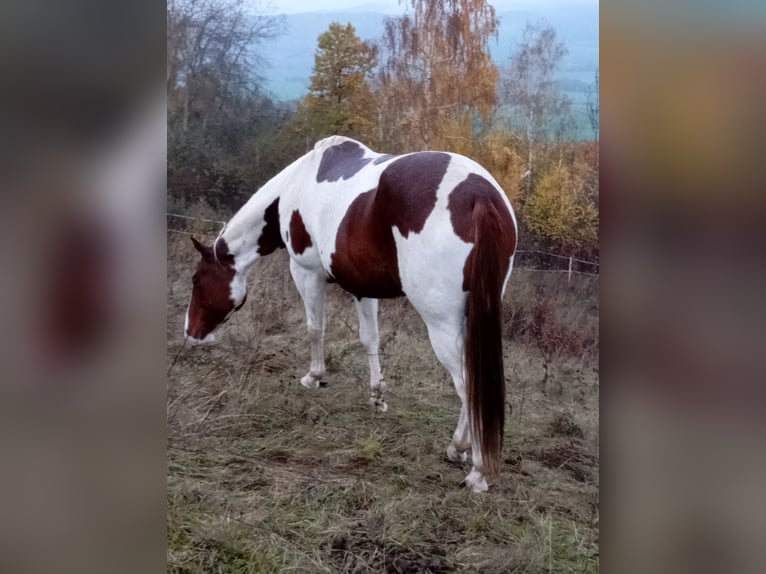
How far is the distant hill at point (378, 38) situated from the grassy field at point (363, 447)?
0.64m

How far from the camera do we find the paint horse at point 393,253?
213cm

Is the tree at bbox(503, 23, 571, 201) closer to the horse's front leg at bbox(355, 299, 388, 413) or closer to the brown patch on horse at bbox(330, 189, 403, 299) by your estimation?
the brown patch on horse at bbox(330, 189, 403, 299)

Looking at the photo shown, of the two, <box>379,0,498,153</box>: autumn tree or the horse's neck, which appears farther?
the horse's neck

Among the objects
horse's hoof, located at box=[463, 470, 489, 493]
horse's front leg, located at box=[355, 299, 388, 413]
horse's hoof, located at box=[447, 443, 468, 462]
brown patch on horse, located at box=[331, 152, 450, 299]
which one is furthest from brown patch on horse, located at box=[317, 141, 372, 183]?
horse's hoof, located at box=[463, 470, 489, 493]

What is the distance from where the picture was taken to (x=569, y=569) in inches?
84.3

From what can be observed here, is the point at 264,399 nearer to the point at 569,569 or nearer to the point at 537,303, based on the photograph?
the point at 537,303

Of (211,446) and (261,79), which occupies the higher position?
(261,79)

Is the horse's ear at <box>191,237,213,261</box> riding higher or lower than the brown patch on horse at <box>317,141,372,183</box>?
lower

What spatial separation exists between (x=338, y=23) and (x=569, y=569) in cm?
203

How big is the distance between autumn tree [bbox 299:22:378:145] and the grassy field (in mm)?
516

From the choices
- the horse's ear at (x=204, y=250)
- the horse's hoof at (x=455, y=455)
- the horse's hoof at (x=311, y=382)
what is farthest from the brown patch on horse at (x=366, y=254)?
the horse's hoof at (x=455, y=455)

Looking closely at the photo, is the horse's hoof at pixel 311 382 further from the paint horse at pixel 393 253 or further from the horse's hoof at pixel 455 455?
the horse's hoof at pixel 455 455

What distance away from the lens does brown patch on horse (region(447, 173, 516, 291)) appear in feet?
6.95
